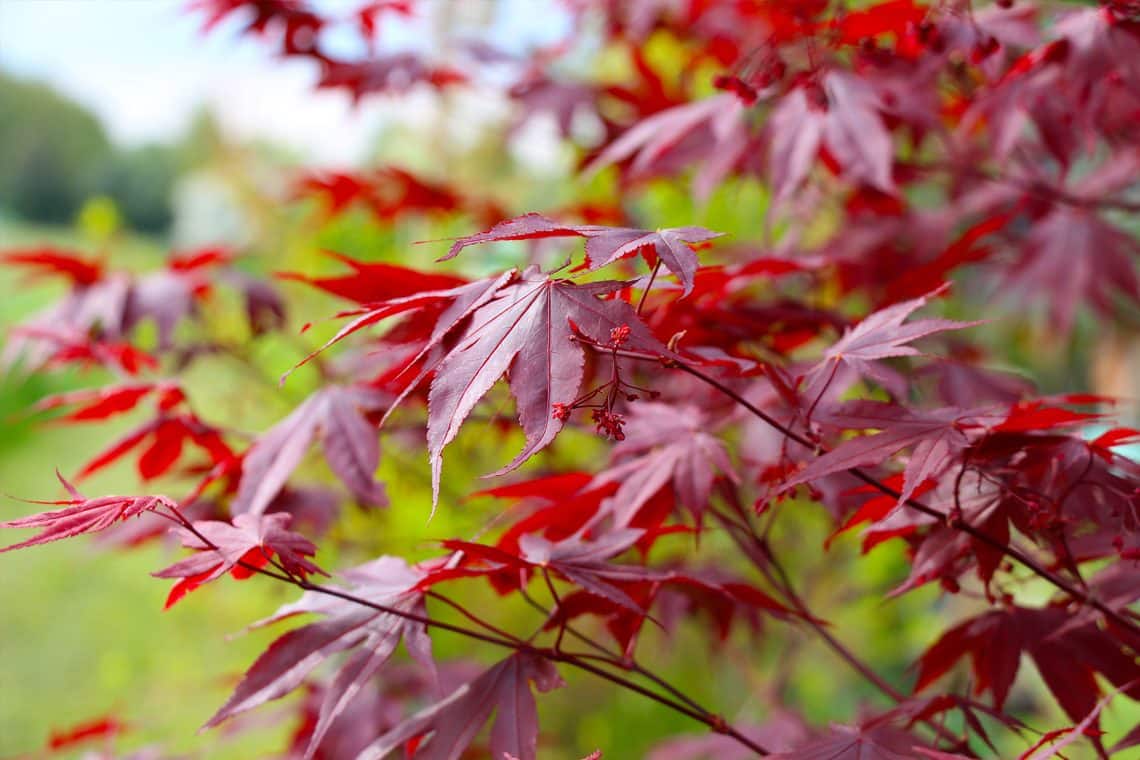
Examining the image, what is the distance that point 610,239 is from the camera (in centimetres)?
47

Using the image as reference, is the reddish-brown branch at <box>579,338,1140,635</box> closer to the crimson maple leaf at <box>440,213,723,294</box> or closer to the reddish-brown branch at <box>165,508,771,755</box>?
the crimson maple leaf at <box>440,213,723,294</box>

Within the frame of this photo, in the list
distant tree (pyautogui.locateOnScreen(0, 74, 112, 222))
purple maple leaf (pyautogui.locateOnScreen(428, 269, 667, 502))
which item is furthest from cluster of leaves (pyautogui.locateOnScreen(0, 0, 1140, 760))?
distant tree (pyautogui.locateOnScreen(0, 74, 112, 222))

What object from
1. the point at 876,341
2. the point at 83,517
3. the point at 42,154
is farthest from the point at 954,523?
the point at 42,154

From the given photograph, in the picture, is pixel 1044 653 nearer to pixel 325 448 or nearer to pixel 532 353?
pixel 532 353

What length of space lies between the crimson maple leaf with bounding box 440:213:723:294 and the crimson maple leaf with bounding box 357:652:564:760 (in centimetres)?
→ 28

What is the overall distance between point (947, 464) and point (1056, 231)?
89cm

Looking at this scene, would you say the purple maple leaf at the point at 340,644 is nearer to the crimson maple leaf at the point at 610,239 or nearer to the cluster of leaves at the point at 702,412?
the cluster of leaves at the point at 702,412

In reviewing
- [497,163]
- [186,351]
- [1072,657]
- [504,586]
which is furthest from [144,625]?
[1072,657]

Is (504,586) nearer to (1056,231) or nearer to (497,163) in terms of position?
(1056,231)

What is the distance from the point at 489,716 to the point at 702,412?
312 millimetres

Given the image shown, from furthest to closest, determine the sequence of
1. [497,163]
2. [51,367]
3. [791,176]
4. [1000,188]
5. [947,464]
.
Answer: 1. [497,163]
2. [1000,188]
3. [51,367]
4. [791,176]
5. [947,464]

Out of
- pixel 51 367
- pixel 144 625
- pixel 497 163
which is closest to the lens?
pixel 51 367

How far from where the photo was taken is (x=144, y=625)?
3.61 m

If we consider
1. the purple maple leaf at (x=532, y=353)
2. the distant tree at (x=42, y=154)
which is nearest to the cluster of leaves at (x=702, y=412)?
the purple maple leaf at (x=532, y=353)
